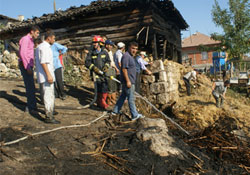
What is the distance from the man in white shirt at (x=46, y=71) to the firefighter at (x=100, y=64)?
179 centimetres

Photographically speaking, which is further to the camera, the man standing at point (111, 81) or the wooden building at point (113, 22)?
the wooden building at point (113, 22)

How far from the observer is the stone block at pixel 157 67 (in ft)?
25.5

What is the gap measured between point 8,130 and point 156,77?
5.25 m

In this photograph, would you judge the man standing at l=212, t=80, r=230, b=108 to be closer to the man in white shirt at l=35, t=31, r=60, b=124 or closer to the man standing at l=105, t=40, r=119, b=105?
the man standing at l=105, t=40, r=119, b=105

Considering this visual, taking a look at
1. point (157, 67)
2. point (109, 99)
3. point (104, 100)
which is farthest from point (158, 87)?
point (104, 100)

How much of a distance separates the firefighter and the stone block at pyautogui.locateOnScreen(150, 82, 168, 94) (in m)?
2.23

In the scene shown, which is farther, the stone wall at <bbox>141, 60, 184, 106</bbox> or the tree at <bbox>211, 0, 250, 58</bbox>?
the tree at <bbox>211, 0, 250, 58</bbox>

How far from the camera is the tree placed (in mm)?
16531

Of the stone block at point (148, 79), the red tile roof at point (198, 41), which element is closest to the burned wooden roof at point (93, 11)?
the stone block at point (148, 79)

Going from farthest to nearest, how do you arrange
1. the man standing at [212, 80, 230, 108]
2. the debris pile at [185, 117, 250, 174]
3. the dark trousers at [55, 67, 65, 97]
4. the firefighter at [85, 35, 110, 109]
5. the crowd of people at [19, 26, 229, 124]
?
the man standing at [212, 80, 230, 108] → the dark trousers at [55, 67, 65, 97] → the firefighter at [85, 35, 110, 109] → the crowd of people at [19, 26, 229, 124] → the debris pile at [185, 117, 250, 174]

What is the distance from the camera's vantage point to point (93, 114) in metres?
5.58

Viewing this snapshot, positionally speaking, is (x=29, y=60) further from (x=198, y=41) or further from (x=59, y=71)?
(x=198, y=41)

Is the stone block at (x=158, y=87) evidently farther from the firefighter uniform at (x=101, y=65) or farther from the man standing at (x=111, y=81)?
the firefighter uniform at (x=101, y=65)

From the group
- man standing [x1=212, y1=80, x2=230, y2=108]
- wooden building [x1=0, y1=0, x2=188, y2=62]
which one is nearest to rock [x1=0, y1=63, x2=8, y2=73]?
wooden building [x1=0, y1=0, x2=188, y2=62]
